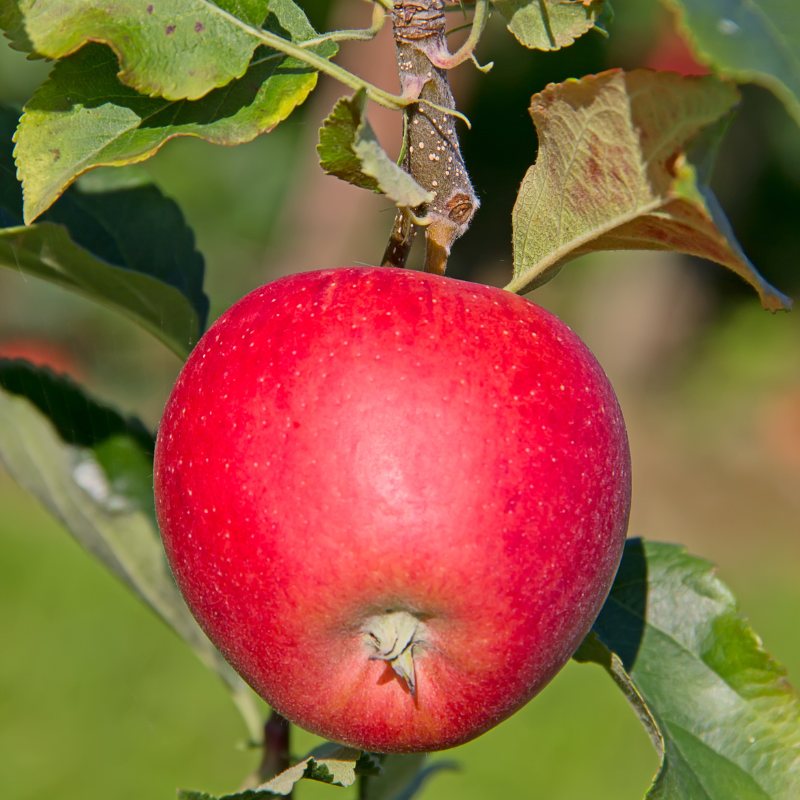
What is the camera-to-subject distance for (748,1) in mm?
524

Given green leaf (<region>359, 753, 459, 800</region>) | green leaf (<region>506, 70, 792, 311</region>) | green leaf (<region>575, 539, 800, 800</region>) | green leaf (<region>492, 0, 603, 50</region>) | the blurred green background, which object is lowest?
the blurred green background

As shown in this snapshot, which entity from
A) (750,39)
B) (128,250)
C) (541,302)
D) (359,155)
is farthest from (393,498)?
(541,302)

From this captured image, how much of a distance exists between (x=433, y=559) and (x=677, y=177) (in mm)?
287

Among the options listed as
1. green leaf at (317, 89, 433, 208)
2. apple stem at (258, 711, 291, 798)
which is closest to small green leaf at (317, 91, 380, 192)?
green leaf at (317, 89, 433, 208)

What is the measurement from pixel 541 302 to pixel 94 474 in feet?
20.9

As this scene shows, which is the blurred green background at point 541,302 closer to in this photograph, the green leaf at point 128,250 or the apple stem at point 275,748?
the green leaf at point 128,250

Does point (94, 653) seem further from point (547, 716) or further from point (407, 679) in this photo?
point (407, 679)

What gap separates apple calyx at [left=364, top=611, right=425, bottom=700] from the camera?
0.60 metres

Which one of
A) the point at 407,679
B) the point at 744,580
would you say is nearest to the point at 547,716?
the point at 744,580

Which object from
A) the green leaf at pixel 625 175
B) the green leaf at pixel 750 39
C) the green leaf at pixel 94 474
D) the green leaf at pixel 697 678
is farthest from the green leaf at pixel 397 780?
the green leaf at pixel 750 39

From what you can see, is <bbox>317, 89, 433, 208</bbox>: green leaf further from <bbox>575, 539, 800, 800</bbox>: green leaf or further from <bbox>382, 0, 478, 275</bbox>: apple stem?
<bbox>575, 539, 800, 800</bbox>: green leaf

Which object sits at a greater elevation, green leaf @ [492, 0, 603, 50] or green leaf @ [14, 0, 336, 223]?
green leaf @ [492, 0, 603, 50]

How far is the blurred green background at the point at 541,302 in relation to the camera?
3.18 meters

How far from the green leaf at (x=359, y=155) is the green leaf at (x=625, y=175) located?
0.11 metres
